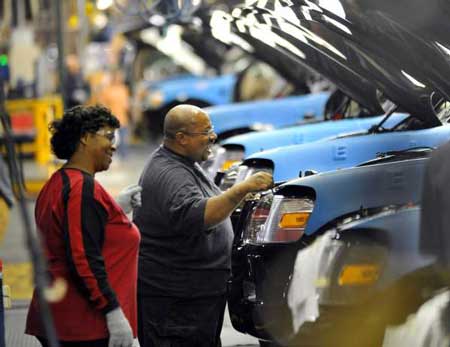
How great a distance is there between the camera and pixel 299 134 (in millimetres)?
12242

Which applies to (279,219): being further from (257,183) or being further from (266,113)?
(266,113)

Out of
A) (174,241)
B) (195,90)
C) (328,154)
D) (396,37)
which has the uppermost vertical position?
(396,37)

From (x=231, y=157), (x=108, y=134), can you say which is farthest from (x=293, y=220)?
(x=231, y=157)

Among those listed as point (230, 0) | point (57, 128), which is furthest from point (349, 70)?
point (230, 0)

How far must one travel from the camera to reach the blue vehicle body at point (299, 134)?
39.8ft

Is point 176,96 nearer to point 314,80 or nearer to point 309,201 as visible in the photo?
point 314,80

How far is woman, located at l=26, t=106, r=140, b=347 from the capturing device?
6.25 m

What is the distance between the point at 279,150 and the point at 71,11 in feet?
54.6

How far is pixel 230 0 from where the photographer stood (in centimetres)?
1902

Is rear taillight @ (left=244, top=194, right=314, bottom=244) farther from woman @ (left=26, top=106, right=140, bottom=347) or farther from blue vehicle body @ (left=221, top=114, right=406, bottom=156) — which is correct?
blue vehicle body @ (left=221, top=114, right=406, bottom=156)

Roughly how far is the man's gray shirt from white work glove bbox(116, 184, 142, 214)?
0.30 meters

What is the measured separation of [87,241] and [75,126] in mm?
577

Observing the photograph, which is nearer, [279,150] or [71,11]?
[279,150]

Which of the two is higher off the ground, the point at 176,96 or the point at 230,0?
the point at 230,0
